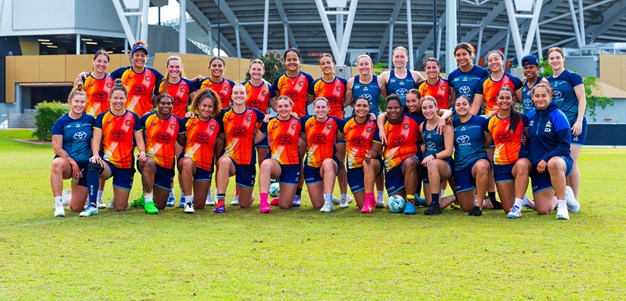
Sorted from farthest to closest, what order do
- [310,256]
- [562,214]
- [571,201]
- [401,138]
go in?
[401,138], [571,201], [562,214], [310,256]

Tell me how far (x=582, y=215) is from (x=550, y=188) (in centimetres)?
47

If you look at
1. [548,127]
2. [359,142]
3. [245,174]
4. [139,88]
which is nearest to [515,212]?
[548,127]

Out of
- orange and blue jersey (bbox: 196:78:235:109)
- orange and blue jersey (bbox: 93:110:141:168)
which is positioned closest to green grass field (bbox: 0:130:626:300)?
orange and blue jersey (bbox: 93:110:141:168)

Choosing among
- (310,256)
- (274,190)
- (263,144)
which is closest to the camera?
(310,256)

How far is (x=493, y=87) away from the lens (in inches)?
374

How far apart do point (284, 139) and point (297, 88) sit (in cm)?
106

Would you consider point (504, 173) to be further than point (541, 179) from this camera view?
Yes

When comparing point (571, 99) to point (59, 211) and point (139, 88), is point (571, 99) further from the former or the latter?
point (59, 211)

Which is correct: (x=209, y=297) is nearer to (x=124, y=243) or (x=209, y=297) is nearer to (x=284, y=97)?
(x=124, y=243)

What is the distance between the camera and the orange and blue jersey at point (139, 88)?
10.3m

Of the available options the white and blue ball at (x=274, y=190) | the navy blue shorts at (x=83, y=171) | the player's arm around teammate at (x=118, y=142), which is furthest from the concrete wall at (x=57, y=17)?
the navy blue shorts at (x=83, y=171)

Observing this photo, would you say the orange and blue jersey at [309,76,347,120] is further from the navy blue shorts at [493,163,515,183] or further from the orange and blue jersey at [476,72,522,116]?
the navy blue shorts at [493,163,515,183]

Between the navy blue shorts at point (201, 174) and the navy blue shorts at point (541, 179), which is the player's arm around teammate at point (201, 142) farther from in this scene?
the navy blue shorts at point (541, 179)

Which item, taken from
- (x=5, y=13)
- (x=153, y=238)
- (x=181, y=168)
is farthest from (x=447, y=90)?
(x=5, y=13)
